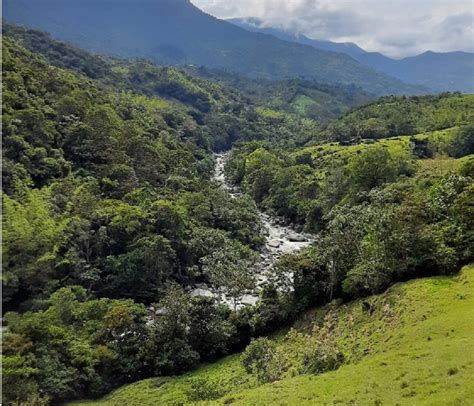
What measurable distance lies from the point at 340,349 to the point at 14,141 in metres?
57.9

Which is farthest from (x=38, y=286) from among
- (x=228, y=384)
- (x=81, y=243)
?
(x=228, y=384)

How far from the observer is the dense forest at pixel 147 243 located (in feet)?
152

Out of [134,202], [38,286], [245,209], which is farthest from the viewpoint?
[245,209]

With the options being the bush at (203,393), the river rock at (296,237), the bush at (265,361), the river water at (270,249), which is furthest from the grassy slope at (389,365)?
the river rock at (296,237)

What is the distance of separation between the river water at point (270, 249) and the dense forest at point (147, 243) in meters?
2.19

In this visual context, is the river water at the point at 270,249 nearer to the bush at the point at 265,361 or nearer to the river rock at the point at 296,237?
the river rock at the point at 296,237

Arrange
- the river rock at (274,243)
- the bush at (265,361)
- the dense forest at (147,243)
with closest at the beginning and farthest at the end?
the bush at (265,361) → the dense forest at (147,243) → the river rock at (274,243)

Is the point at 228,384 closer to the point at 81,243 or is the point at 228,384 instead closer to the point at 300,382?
the point at 300,382

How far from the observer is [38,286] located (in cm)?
5681

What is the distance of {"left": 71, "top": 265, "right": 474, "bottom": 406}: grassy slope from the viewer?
88.1ft

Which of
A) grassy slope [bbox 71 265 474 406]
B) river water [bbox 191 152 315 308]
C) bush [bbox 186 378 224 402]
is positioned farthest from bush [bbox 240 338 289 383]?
river water [bbox 191 152 315 308]

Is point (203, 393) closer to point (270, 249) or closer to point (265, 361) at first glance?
point (265, 361)

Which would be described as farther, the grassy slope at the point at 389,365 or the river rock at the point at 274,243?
the river rock at the point at 274,243

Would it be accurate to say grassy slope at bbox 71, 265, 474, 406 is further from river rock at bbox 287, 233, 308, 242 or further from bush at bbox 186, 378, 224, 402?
river rock at bbox 287, 233, 308, 242
